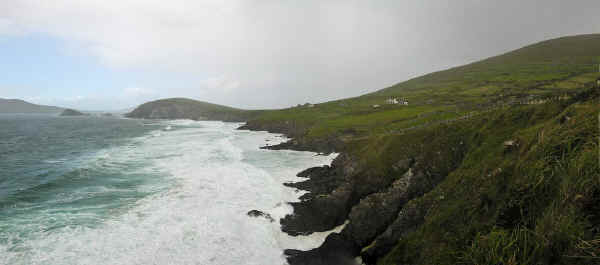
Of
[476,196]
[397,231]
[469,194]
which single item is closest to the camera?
[476,196]

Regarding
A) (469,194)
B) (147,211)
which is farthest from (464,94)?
(147,211)

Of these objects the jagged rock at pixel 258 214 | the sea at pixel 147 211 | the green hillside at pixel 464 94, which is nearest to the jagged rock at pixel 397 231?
the sea at pixel 147 211

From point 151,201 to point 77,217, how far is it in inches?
229

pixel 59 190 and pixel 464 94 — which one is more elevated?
pixel 464 94

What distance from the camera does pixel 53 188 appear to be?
3222 centimetres

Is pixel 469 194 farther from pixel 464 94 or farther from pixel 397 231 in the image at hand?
pixel 464 94

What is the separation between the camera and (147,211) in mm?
24703

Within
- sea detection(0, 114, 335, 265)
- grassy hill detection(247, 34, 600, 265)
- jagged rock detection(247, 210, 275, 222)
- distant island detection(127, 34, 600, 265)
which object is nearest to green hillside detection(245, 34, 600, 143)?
grassy hill detection(247, 34, 600, 265)

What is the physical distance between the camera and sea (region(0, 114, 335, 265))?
1841 centimetres

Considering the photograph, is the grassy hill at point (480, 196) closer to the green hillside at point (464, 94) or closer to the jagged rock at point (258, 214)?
the jagged rock at point (258, 214)

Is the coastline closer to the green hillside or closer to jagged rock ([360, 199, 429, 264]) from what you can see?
jagged rock ([360, 199, 429, 264])

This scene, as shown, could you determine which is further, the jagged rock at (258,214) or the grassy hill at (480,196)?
the jagged rock at (258,214)

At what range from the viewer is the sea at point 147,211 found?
18406mm

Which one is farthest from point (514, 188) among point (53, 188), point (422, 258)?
point (53, 188)
